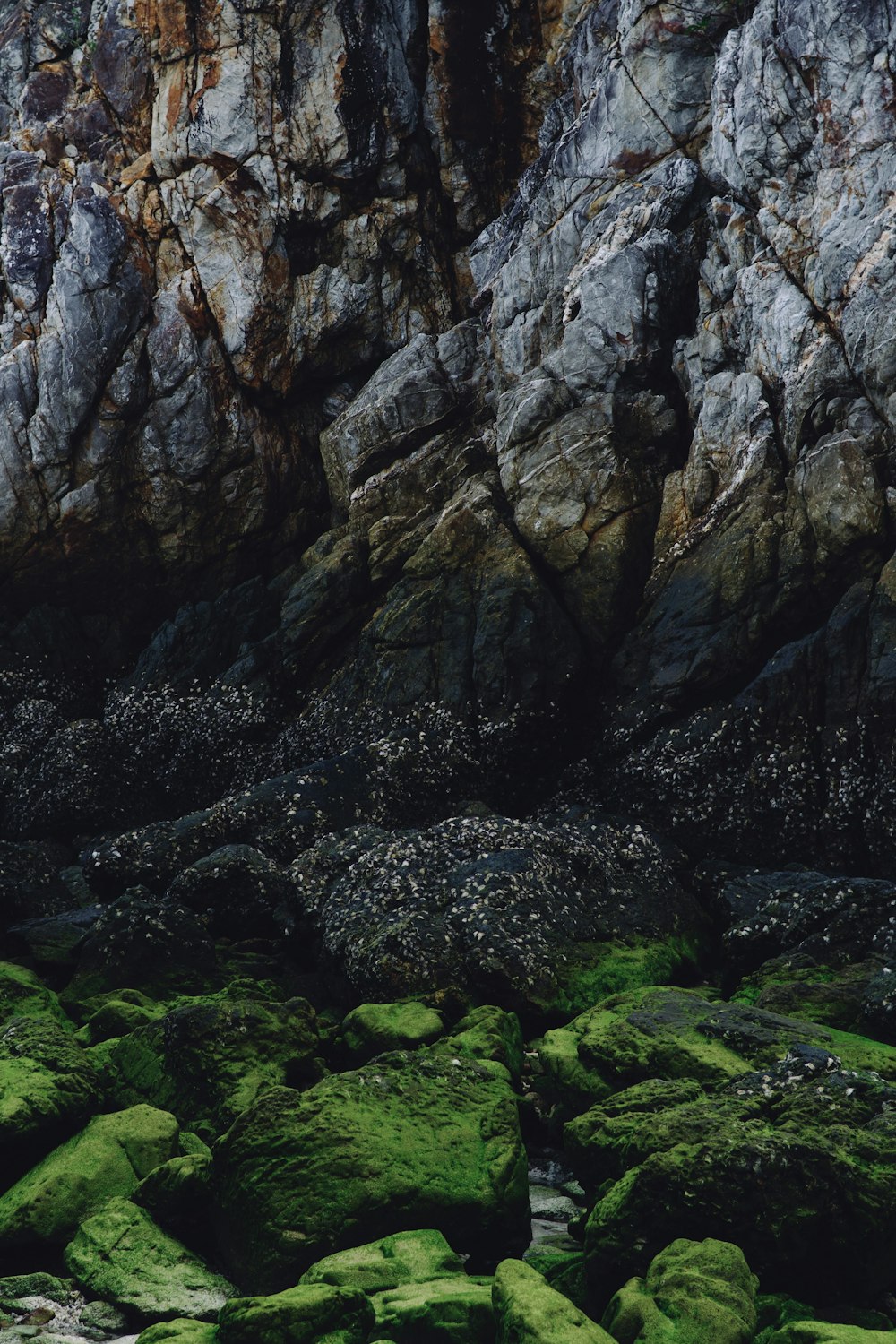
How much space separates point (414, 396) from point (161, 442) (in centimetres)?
642

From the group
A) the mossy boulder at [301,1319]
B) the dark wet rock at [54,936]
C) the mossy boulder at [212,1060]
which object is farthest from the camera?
the dark wet rock at [54,936]

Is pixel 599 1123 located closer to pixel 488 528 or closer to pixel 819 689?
pixel 819 689

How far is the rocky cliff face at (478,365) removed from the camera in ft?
66.0

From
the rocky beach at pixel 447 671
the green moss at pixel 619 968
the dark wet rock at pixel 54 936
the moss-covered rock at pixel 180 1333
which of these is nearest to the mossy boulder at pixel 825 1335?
the rocky beach at pixel 447 671

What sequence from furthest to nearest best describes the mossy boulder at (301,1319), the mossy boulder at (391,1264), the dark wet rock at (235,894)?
the dark wet rock at (235,894) < the mossy boulder at (391,1264) < the mossy boulder at (301,1319)

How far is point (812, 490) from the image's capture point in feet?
64.6

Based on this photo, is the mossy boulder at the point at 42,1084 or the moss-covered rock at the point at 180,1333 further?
the mossy boulder at the point at 42,1084

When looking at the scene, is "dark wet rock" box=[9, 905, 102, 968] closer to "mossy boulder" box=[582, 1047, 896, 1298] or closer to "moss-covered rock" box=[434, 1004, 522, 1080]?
"moss-covered rock" box=[434, 1004, 522, 1080]

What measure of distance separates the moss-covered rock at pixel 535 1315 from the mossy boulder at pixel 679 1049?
3458 millimetres

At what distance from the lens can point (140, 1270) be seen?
909 cm

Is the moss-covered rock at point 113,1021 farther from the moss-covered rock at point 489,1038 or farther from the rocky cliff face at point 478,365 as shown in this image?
the rocky cliff face at point 478,365

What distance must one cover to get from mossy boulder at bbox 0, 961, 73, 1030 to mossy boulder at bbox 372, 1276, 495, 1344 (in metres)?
8.10

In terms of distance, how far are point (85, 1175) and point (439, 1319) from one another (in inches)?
155

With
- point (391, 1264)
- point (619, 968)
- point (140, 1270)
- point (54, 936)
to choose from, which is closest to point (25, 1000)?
point (54, 936)
